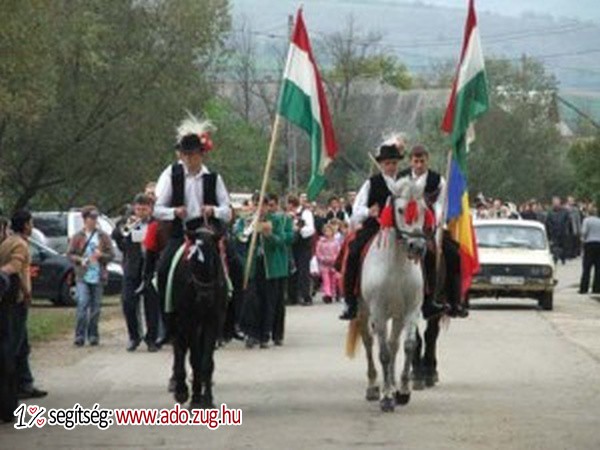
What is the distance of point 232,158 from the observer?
5906cm

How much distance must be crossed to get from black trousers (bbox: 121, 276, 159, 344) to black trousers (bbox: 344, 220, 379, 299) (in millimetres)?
6404

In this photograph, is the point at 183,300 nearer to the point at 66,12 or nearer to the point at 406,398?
the point at 406,398

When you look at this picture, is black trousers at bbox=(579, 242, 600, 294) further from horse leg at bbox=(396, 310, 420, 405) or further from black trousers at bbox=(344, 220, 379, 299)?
horse leg at bbox=(396, 310, 420, 405)

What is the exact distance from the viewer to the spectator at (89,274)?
2298 centimetres

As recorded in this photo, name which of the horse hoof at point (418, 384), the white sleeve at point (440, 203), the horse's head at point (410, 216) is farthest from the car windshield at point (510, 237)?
→ the horse's head at point (410, 216)

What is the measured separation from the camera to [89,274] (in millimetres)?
23078

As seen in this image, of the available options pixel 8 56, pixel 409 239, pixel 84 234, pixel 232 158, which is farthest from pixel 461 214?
pixel 232 158

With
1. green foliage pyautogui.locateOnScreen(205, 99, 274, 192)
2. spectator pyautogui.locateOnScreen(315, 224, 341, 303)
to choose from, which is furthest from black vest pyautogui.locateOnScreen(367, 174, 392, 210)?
green foliage pyautogui.locateOnScreen(205, 99, 274, 192)

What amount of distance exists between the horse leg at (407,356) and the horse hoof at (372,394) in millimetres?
383

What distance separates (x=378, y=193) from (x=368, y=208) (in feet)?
0.55

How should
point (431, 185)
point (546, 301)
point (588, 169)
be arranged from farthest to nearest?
point (588, 169) → point (546, 301) → point (431, 185)

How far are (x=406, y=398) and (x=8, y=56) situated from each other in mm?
15615

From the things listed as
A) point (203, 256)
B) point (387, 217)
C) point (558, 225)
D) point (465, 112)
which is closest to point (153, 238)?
point (203, 256)

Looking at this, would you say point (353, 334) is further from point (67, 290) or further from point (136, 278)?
point (67, 290)
